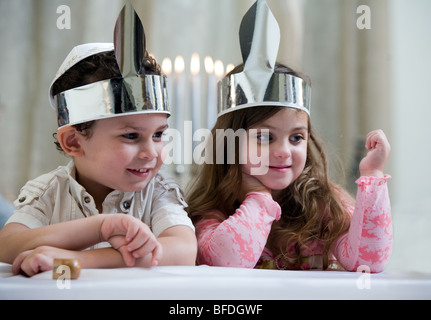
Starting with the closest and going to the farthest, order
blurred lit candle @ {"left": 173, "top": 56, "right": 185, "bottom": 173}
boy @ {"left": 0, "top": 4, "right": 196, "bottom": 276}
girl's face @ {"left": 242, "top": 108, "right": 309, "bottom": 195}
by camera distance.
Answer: boy @ {"left": 0, "top": 4, "right": 196, "bottom": 276}
girl's face @ {"left": 242, "top": 108, "right": 309, "bottom": 195}
blurred lit candle @ {"left": 173, "top": 56, "right": 185, "bottom": 173}

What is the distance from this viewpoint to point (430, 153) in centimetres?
92

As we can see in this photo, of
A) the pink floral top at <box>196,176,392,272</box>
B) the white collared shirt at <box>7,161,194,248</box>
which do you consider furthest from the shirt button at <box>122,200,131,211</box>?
the pink floral top at <box>196,176,392,272</box>

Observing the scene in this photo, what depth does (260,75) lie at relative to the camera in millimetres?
618

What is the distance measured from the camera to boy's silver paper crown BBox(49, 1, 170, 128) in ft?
1.88

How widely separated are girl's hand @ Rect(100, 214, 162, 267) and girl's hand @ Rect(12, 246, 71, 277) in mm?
47

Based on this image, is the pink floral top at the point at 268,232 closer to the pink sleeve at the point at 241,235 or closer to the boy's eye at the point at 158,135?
the pink sleeve at the point at 241,235

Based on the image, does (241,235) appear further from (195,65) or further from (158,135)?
(195,65)

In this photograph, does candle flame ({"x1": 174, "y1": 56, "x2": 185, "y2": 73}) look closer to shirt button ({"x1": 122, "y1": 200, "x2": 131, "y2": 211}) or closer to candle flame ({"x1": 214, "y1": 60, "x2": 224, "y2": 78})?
candle flame ({"x1": 214, "y1": 60, "x2": 224, "y2": 78})

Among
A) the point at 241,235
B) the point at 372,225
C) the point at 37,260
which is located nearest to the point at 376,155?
the point at 372,225

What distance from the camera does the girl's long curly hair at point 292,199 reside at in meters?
0.66

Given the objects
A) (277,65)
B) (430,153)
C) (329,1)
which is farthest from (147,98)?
(430,153)

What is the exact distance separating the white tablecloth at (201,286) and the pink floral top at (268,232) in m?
0.10

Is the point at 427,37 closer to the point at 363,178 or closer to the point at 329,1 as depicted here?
the point at 329,1
